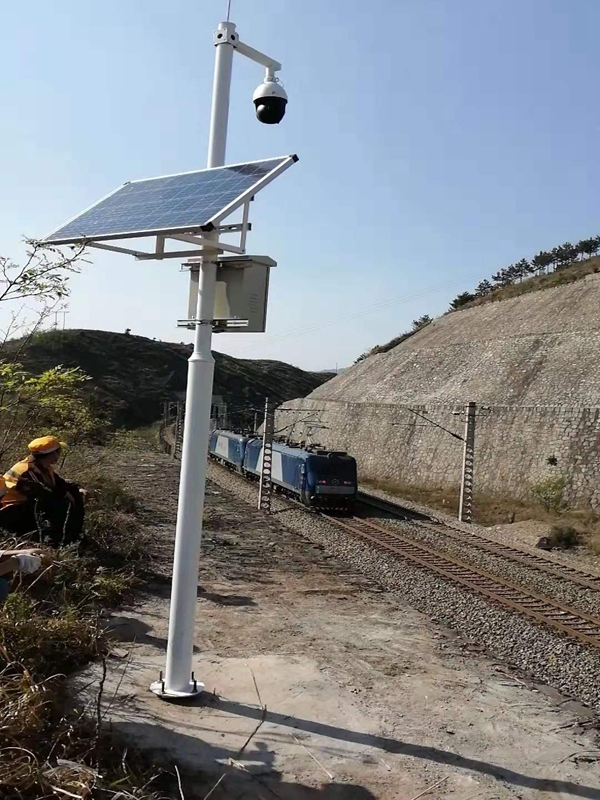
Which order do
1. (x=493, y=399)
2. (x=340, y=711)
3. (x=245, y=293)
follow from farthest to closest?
(x=493, y=399), (x=340, y=711), (x=245, y=293)

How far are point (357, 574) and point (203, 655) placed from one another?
602 centimetres

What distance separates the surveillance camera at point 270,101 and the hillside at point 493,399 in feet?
67.1

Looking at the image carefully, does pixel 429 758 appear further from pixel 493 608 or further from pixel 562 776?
pixel 493 608

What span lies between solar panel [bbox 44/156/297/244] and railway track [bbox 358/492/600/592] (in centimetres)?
1127

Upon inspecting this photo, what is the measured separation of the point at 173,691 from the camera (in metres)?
5.34

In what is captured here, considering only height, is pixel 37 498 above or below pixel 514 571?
above


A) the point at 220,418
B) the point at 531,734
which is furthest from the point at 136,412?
the point at 531,734

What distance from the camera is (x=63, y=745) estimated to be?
4.04 metres

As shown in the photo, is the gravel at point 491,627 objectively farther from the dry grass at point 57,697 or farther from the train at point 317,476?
the train at point 317,476

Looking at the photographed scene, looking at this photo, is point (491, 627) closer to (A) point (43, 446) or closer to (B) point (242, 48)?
(A) point (43, 446)

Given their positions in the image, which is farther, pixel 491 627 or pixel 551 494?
pixel 551 494

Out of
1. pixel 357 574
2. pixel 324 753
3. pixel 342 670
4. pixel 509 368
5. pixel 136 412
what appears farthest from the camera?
pixel 136 412

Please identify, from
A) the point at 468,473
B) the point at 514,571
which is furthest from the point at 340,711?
the point at 468,473

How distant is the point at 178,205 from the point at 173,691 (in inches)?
156
